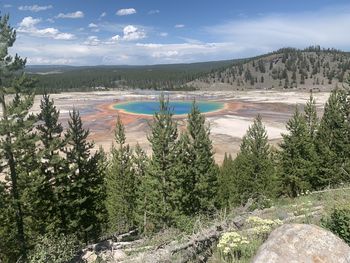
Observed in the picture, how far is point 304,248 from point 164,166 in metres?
24.2

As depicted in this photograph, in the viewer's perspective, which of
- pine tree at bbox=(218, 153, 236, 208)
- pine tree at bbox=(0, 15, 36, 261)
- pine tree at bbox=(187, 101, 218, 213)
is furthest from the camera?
pine tree at bbox=(218, 153, 236, 208)

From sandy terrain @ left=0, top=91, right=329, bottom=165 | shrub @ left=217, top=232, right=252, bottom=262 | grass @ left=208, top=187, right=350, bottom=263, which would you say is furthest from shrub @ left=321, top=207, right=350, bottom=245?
sandy terrain @ left=0, top=91, right=329, bottom=165

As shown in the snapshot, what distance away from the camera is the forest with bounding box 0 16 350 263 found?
2356 centimetres

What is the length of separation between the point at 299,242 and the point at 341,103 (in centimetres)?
3419

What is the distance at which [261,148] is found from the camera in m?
38.5

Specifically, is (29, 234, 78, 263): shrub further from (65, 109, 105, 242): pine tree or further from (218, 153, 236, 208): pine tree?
(218, 153, 236, 208): pine tree

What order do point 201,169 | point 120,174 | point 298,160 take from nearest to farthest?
1. point 201,169
2. point 298,160
3. point 120,174

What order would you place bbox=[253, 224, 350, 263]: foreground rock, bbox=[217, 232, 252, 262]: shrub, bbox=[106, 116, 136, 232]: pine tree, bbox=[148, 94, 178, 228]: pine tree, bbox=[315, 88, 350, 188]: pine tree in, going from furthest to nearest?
bbox=[106, 116, 136, 232]: pine tree, bbox=[315, 88, 350, 188]: pine tree, bbox=[148, 94, 178, 228]: pine tree, bbox=[217, 232, 252, 262]: shrub, bbox=[253, 224, 350, 263]: foreground rock

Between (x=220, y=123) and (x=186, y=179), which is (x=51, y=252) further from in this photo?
(x=220, y=123)

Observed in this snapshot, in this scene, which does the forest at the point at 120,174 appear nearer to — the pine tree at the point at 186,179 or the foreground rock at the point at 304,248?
the pine tree at the point at 186,179

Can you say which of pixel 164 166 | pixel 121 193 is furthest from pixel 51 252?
pixel 121 193

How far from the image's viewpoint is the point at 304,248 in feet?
23.8

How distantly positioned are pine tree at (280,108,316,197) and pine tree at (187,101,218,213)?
7.59 metres

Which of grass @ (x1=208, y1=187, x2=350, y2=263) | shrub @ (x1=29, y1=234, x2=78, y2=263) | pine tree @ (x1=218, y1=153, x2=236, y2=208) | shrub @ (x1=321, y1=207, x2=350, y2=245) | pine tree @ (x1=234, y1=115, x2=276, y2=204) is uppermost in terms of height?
shrub @ (x1=321, y1=207, x2=350, y2=245)
